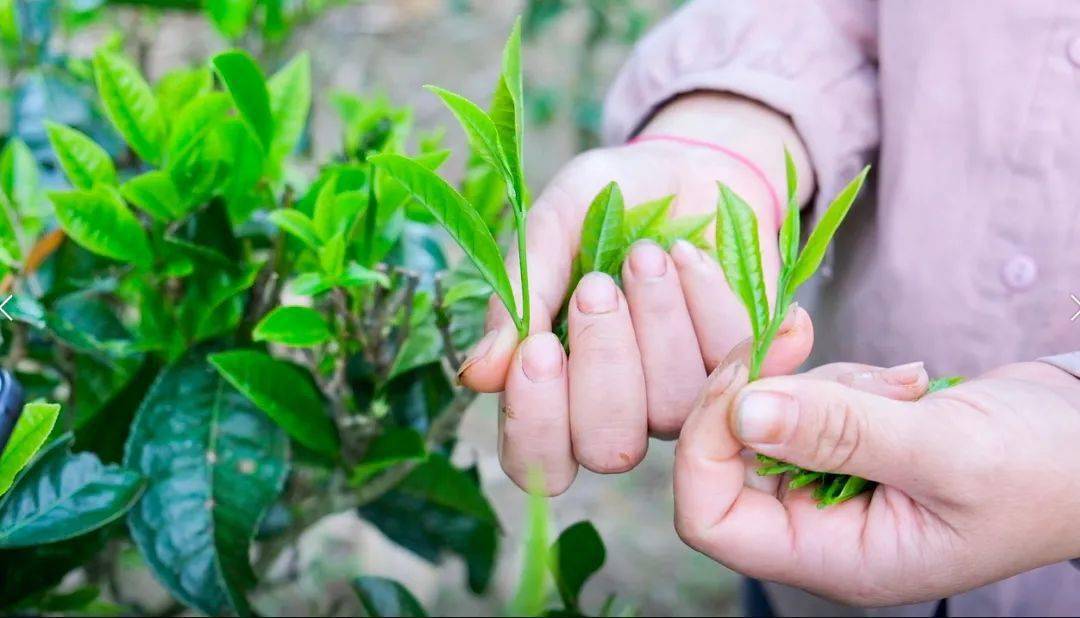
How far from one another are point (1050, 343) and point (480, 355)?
0.49m

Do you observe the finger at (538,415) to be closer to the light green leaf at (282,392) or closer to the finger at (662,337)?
the finger at (662,337)

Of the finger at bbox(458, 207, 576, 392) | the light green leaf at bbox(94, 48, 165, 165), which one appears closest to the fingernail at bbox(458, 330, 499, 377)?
the finger at bbox(458, 207, 576, 392)

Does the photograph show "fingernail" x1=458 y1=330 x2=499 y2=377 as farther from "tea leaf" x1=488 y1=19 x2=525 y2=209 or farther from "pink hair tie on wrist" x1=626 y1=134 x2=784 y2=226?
"pink hair tie on wrist" x1=626 y1=134 x2=784 y2=226

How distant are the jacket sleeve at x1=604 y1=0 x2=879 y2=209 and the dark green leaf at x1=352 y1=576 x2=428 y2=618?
1.57 ft

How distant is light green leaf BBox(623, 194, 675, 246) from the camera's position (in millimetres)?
715

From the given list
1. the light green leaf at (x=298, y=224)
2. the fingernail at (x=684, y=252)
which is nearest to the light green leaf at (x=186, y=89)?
the light green leaf at (x=298, y=224)

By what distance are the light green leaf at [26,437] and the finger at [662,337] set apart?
1.12ft

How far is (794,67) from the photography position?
938 millimetres

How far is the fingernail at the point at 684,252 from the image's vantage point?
2.25ft

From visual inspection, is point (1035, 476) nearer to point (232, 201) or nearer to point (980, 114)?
point (980, 114)

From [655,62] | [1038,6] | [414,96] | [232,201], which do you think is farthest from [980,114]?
[414,96]

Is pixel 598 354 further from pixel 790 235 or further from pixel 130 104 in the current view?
pixel 130 104

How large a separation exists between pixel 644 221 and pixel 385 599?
1.18 feet

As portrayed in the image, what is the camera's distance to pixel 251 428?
763 millimetres
